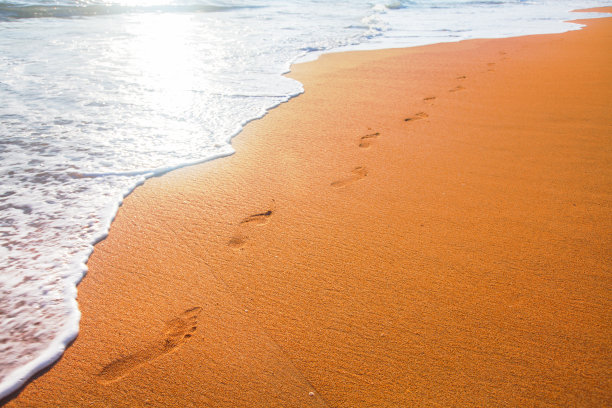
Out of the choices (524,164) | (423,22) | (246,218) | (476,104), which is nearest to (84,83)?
(246,218)

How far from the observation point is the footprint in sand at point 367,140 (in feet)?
10.5

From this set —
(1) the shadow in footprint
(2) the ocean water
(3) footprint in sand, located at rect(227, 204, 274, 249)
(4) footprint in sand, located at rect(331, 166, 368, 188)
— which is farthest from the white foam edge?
(1) the shadow in footprint

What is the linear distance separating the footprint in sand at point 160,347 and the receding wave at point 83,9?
36.0ft

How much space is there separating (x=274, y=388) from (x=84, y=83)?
485 centimetres

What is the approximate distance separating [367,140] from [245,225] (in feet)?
4.94

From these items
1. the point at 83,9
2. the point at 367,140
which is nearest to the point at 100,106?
the point at 367,140

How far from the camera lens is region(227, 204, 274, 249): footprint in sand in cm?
210

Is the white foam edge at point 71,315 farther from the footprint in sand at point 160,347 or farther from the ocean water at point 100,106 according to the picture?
the footprint in sand at point 160,347

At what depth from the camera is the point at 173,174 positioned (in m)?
2.85

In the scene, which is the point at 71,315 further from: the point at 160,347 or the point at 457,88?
the point at 457,88

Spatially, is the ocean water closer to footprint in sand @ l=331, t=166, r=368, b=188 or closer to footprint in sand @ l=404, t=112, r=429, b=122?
footprint in sand @ l=331, t=166, r=368, b=188

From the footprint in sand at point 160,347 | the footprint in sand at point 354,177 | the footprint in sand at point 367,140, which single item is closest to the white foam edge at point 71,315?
the footprint in sand at point 160,347

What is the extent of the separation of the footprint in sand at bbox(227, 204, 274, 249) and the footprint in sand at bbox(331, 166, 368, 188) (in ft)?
1.72

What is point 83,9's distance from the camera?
1135 cm
